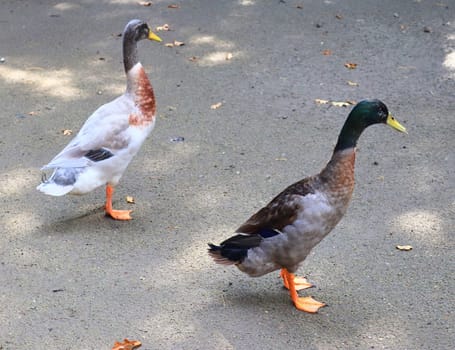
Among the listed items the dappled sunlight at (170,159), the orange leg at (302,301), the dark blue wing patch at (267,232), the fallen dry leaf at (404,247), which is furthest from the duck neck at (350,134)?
the dappled sunlight at (170,159)

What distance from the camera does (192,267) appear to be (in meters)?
4.68

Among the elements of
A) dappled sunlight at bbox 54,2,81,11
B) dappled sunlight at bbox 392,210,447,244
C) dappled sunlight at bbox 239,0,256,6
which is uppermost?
dappled sunlight at bbox 239,0,256,6

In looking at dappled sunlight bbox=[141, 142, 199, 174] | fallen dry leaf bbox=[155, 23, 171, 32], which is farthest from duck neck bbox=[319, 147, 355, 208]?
fallen dry leaf bbox=[155, 23, 171, 32]

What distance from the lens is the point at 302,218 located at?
4.05 m

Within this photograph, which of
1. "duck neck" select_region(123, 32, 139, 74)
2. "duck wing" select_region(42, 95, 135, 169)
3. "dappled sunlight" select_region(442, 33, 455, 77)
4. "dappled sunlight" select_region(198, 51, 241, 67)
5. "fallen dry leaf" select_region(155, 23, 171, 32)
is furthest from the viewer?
"fallen dry leaf" select_region(155, 23, 171, 32)

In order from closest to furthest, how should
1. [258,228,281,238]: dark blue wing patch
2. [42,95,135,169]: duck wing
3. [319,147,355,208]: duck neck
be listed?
1. [319,147,355,208]: duck neck
2. [258,228,281,238]: dark blue wing patch
3. [42,95,135,169]: duck wing

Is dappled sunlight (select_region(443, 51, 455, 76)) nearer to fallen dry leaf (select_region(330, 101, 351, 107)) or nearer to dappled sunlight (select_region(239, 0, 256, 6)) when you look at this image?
fallen dry leaf (select_region(330, 101, 351, 107))

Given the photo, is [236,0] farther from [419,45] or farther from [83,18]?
[419,45]

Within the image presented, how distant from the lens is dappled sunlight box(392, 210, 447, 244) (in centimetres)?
493

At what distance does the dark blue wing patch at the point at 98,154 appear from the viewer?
16.5ft

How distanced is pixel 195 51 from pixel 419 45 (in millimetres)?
2512

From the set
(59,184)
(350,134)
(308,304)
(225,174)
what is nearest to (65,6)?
(225,174)

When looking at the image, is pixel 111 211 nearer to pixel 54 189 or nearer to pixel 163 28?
pixel 54 189

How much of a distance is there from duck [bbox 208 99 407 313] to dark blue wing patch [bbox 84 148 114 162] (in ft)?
4.02
